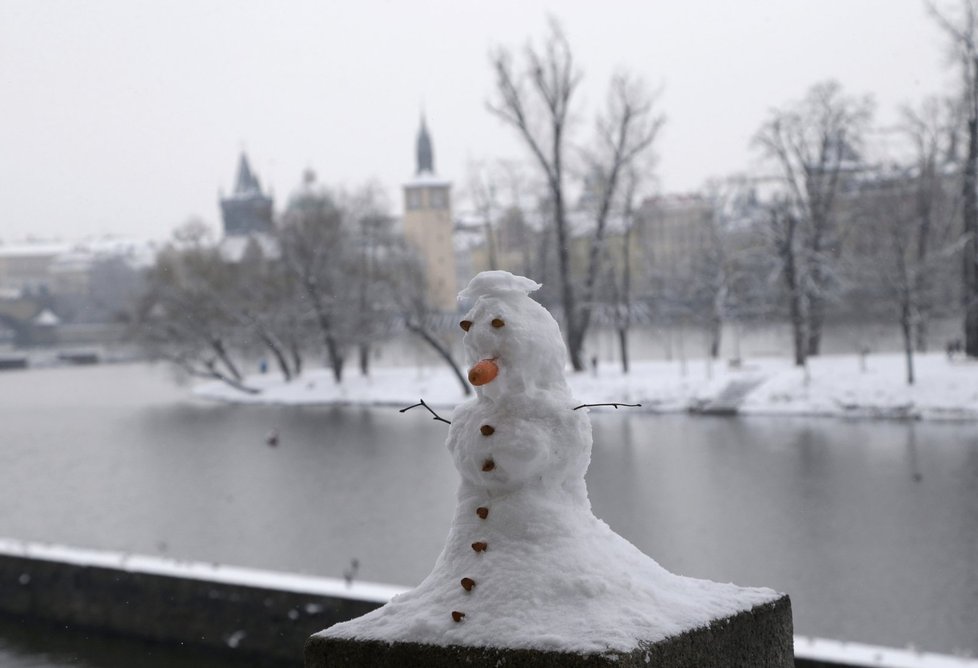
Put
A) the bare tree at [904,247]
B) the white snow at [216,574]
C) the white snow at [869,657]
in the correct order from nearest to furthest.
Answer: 1. the white snow at [869,657]
2. the white snow at [216,574]
3. the bare tree at [904,247]

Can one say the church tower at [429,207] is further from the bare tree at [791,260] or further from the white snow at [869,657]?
the white snow at [869,657]

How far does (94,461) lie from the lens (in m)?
27.2

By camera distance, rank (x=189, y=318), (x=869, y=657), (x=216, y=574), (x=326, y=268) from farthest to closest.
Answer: (x=189, y=318) < (x=326, y=268) < (x=216, y=574) < (x=869, y=657)

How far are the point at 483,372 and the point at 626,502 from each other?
16.2 meters

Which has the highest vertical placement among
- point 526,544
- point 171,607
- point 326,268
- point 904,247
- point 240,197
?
point 240,197

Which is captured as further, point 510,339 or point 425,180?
point 425,180

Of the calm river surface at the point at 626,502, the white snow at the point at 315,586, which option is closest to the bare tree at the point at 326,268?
the calm river surface at the point at 626,502

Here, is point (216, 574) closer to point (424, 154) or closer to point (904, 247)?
point (904, 247)

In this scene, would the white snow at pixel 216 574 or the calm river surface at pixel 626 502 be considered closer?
the white snow at pixel 216 574

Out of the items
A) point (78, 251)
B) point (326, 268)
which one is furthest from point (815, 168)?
point (78, 251)

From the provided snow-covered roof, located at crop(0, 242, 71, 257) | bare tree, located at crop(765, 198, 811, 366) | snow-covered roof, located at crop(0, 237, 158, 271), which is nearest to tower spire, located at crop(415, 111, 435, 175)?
snow-covered roof, located at crop(0, 237, 158, 271)

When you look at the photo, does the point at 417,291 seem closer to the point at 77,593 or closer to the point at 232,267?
the point at 232,267

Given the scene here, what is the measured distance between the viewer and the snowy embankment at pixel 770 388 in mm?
26391

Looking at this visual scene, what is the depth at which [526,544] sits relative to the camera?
2689 mm
